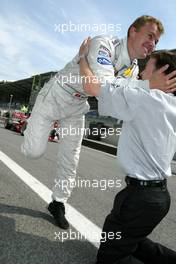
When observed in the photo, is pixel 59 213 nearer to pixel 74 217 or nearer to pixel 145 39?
pixel 74 217

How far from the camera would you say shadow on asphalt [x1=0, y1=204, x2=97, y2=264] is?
2953mm

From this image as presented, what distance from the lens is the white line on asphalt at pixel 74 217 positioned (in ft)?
11.9

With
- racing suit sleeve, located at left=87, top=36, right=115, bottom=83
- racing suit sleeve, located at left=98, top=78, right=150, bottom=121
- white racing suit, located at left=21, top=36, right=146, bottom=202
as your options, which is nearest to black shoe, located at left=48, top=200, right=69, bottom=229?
white racing suit, located at left=21, top=36, right=146, bottom=202

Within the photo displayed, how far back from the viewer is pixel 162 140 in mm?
2758

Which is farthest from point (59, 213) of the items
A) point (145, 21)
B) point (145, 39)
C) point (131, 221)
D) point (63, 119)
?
point (145, 21)

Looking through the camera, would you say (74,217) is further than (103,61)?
Yes

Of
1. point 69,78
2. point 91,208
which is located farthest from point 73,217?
point 69,78

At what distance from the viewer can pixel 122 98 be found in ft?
8.93

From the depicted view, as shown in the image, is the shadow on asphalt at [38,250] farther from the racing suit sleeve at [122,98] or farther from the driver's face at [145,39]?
the driver's face at [145,39]

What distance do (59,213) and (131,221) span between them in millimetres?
1271

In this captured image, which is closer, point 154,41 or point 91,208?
point 154,41

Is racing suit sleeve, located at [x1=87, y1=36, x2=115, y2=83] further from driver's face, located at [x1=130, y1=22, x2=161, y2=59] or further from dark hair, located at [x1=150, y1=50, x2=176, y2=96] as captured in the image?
dark hair, located at [x1=150, y1=50, x2=176, y2=96]

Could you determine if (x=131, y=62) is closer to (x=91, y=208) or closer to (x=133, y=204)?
(x=133, y=204)

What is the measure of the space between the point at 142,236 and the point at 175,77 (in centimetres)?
106
